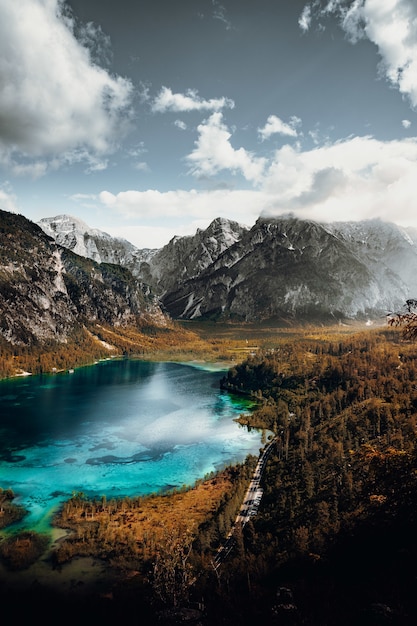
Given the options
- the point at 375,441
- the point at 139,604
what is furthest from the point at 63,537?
the point at 375,441

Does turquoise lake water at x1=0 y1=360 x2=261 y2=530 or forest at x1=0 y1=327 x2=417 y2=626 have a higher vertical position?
forest at x1=0 y1=327 x2=417 y2=626

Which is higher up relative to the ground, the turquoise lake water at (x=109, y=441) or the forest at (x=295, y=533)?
the forest at (x=295, y=533)

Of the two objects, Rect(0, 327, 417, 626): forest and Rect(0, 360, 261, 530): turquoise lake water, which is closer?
Rect(0, 327, 417, 626): forest

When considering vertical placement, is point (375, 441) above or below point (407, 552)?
below

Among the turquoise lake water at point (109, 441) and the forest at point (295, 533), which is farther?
the turquoise lake water at point (109, 441)

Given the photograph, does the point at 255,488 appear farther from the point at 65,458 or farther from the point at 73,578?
the point at 65,458
